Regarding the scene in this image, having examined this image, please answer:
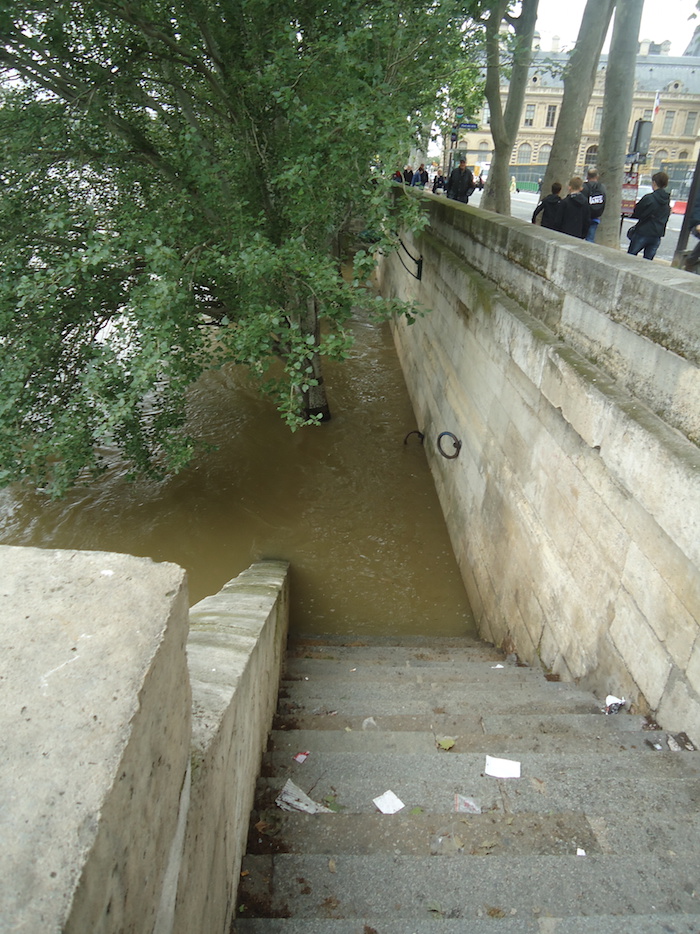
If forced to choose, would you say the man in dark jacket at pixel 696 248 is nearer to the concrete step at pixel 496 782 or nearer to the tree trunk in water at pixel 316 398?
the tree trunk in water at pixel 316 398

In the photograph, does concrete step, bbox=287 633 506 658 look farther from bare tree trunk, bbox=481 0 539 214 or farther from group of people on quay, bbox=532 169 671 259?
bare tree trunk, bbox=481 0 539 214

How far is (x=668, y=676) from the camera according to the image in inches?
126

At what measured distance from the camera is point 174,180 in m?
7.52

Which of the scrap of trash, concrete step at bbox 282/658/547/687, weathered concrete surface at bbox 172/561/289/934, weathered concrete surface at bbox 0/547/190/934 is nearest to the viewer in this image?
weathered concrete surface at bbox 0/547/190/934

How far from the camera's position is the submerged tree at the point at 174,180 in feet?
19.2

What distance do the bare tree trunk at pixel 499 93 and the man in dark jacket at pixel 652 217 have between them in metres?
3.05

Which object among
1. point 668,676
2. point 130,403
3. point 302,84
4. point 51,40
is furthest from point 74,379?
A: point 668,676

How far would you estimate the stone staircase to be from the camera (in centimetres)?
219

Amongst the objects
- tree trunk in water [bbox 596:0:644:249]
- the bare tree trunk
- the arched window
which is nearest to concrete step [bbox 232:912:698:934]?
tree trunk in water [bbox 596:0:644:249]

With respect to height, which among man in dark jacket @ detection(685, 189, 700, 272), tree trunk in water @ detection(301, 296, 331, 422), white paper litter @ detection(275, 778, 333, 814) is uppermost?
man in dark jacket @ detection(685, 189, 700, 272)

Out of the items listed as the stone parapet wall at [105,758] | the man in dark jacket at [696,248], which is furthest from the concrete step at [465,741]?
the man in dark jacket at [696,248]

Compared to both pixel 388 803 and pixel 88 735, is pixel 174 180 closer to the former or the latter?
pixel 388 803

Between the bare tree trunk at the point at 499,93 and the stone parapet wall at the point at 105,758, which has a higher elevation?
the bare tree trunk at the point at 499,93

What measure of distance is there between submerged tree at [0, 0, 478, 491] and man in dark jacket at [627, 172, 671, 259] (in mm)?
3246
